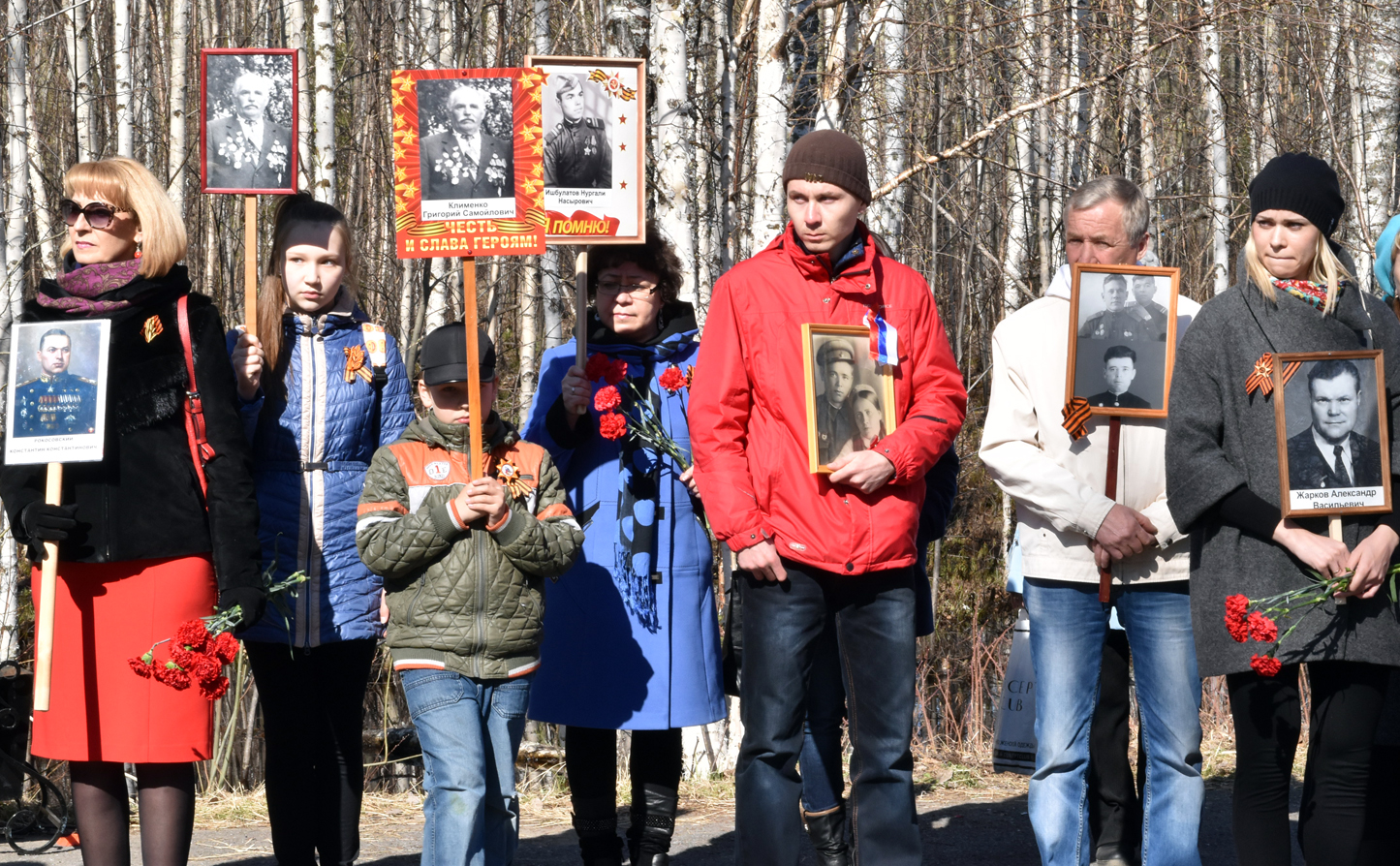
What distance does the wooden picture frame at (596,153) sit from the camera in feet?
15.5

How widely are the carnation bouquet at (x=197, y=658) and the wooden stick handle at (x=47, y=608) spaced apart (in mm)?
Result: 201

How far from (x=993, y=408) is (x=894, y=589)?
0.75 meters

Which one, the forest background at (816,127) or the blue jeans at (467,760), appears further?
the forest background at (816,127)

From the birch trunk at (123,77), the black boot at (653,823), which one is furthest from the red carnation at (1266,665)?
the birch trunk at (123,77)

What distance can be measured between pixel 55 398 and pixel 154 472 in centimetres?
31

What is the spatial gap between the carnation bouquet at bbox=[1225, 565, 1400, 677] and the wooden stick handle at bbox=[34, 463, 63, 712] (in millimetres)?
2928

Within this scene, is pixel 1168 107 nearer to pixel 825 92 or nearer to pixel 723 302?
pixel 825 92

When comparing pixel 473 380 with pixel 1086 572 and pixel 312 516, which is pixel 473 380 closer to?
pixel 312 516

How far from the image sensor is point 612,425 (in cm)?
446

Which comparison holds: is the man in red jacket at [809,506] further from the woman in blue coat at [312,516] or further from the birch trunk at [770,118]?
the birch trunk at [770,118]

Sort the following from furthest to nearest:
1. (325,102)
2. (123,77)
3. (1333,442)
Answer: (123,77), (325,102), (1333,442)

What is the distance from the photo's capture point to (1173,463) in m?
3.78

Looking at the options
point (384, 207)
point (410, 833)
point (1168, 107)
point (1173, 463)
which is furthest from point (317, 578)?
point (1168, 107)

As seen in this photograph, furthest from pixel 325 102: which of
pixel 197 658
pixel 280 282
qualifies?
pixel 197 658
